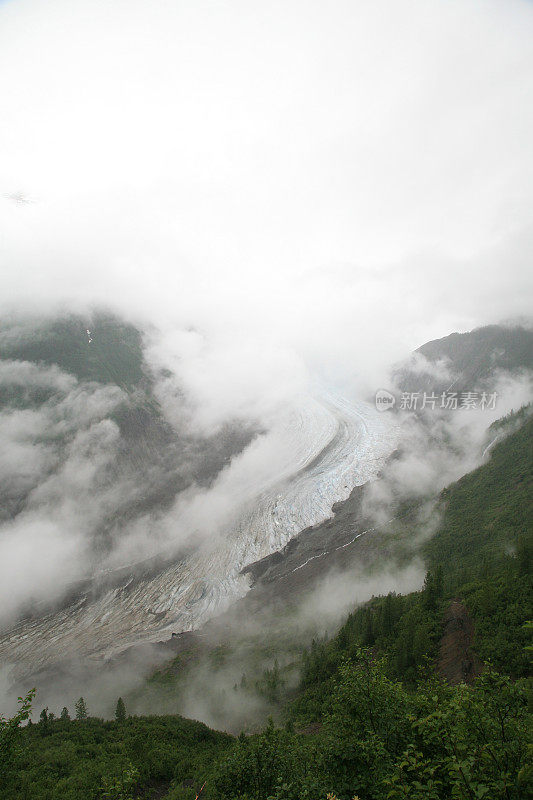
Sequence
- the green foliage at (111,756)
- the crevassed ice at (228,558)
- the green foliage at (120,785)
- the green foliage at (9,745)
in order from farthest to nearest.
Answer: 1. the crevassed ice at (228,558)
2. the green foliage at (111,756)
3. the green foliage at (9,745)
4. the green foliage at (120,785)

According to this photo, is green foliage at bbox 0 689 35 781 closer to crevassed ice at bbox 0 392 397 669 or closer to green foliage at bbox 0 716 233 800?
green foliage at bbox 0 716 233 800

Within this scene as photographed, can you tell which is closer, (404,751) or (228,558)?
(404,751)

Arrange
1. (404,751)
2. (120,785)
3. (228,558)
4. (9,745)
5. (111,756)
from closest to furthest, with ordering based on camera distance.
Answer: (404,751), (120,785), (9,745), (111,756), (228,558)

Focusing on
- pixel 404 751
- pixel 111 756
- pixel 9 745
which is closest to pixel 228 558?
pixel 111 756

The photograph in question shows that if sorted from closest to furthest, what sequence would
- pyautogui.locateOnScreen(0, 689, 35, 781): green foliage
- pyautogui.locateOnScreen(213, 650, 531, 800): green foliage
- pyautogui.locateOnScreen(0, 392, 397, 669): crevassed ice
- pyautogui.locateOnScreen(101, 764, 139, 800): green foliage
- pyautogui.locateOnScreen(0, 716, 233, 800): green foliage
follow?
pyautogui.locateOnScreen(213, 650, 531, 800): green foliage
pyautogui.locateOnScreen(101, 764, 139, 800): green foliage
pyautogui.locateOnScreen(0, 689, 35, 781): green foliage
pyautogui.locateOnScreen(0, 716, 233, 800): green foliage
pyautogui.locateOnScreen(0, 392, 397, 669): crevassed ice

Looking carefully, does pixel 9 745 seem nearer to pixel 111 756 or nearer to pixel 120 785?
pixel 120 785

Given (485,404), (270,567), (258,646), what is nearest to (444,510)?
(270,567)

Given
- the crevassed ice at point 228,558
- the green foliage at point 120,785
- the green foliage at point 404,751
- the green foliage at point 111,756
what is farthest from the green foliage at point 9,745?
the crevassed ice at point 228,558

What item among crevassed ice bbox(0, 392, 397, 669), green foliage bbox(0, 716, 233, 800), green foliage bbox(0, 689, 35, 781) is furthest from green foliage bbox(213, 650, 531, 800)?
crevassed ice bbox(0, 392, 397, 669)

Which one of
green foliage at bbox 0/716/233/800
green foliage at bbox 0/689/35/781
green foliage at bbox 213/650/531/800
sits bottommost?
green foliage at bbox 0/716/233/800

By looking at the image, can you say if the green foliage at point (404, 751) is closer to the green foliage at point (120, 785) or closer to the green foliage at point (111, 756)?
the green foliage at point (120, 785)

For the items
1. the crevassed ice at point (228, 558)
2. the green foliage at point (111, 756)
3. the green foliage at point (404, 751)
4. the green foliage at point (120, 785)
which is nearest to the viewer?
the green foliage at point (404, 751)
